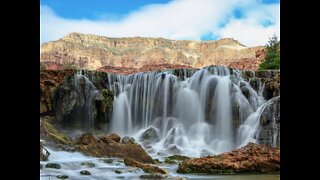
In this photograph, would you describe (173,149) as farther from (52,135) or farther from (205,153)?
(52,135)

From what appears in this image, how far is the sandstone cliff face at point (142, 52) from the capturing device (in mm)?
5707

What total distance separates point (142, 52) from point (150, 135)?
108 cm

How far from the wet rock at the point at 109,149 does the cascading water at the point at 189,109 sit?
0.63 ft

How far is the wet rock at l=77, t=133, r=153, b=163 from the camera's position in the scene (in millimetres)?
5438

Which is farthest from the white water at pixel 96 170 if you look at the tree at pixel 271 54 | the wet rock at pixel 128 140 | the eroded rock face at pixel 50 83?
the tree at pixel 271 54

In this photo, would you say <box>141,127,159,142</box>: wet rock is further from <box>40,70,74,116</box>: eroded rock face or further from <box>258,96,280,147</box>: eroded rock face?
<box>258,96,280,147</box>: eroded rock face

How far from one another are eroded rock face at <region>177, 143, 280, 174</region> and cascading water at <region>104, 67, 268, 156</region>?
0.11 meters

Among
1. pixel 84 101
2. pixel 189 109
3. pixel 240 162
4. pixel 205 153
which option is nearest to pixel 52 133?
pixel 84 101

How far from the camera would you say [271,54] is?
579 cm

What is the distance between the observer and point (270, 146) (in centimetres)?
562

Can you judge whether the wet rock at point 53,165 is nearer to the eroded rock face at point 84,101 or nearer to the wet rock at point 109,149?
the wet rock at point 109,149

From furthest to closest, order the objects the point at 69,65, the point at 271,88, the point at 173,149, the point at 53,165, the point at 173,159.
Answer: the point at 271,88
the point at 69,65
the point at 173,149
the point at 173,159
the point at 53,165
